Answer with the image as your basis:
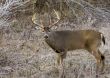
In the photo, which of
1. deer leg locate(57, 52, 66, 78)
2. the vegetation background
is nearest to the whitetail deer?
deer leg locate(57, 52, 66, 78)

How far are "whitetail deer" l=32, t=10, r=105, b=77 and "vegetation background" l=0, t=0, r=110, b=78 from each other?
16 centimetres

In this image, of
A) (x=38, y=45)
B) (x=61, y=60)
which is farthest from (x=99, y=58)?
(x=38, y=45)

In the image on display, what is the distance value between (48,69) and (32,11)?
4.00 meters

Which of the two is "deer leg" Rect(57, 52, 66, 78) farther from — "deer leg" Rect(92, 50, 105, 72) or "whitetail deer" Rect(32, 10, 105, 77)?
"deer leg" Rect(92, 50, 105, 72)

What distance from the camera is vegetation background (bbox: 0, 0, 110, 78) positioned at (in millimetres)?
7547

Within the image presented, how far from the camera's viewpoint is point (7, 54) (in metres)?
8.66

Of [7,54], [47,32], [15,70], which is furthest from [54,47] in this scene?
[7,54]

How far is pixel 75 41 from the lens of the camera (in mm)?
7598

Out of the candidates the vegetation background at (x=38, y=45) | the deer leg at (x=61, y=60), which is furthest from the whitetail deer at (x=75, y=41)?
the vegetation background at (x=38, y=45)

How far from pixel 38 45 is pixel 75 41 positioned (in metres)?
1.86

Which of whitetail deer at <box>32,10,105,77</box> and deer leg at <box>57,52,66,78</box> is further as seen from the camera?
deer leg at <box>57,52,66,78</box>

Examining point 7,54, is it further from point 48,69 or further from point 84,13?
point 84,13

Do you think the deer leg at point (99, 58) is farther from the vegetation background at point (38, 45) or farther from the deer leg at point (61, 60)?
the deer leg at point (61, 60)

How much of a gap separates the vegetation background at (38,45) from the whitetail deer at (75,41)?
0.52ft
